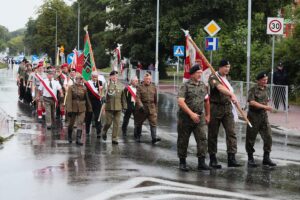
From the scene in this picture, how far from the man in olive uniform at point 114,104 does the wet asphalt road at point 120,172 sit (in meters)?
0.46

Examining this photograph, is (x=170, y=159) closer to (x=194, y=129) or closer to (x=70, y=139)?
(x=194, y=129)

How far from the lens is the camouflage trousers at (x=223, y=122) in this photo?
35.9 ft

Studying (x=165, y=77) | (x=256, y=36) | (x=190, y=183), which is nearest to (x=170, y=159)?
(x=190, y=183)

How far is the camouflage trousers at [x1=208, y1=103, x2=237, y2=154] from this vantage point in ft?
35.9

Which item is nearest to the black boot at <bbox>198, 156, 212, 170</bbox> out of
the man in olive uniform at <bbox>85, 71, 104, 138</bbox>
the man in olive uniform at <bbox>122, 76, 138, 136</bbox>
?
the man in olive uniform at <bbox>122, 76, 138, 136</bbox>

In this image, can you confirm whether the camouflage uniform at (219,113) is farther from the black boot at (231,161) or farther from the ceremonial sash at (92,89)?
the ceremonial sash at (92,89)

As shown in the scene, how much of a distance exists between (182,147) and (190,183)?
1.38m

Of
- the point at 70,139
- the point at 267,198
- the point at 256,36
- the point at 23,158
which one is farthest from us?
the point at 256,36

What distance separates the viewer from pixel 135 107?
15.0 m

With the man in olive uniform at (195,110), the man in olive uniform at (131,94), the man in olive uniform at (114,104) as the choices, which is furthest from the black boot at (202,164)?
the man in olive uniform at (131,94)

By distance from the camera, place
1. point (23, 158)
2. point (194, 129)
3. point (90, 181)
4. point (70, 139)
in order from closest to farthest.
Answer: point (90, 181)
point (194, 129)
point (23, 158)
point (70, 139)

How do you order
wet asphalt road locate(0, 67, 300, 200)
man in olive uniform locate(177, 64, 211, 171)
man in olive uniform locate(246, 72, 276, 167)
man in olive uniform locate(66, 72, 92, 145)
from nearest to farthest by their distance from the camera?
wet asphalt road locate(0, 67, 300, 200) < man in olive uniform locate(177, 64, 211, 171) < man in olive uniform locate(246, 72, 276, 167) < man in olive uniform locate(66, 72, 92, 145)

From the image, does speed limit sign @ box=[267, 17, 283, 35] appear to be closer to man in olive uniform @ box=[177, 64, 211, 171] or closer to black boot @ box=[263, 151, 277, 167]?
black boot @ box=[263, 151, 277, 167]

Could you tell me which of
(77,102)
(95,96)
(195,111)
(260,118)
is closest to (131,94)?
(95,96)
